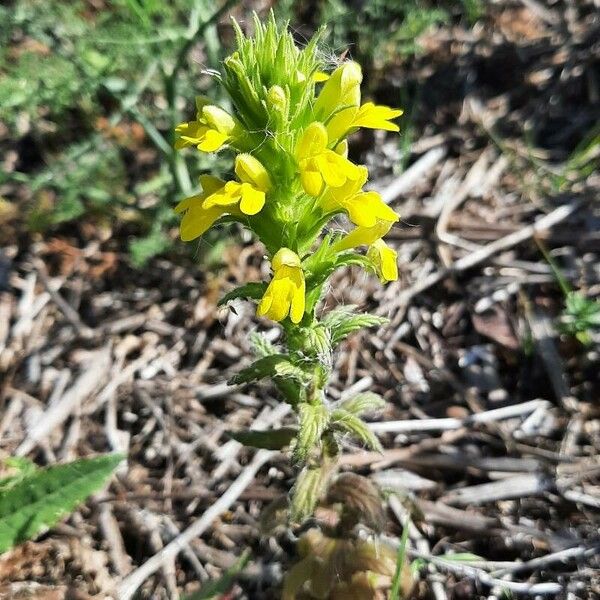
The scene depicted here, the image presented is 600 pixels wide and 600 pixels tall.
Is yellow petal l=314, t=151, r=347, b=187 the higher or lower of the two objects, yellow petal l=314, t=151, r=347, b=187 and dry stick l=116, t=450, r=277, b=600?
the higher

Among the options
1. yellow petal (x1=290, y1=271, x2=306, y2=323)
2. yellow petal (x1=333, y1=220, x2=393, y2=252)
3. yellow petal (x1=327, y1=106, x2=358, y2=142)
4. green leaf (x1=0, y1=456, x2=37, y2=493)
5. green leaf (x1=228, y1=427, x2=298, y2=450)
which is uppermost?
yellow petal (x1=327, y1=106, x2=358, y2=142)

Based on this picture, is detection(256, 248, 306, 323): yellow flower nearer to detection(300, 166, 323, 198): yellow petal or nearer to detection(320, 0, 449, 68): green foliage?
detection(300, 166, 323, 198): yellow petal

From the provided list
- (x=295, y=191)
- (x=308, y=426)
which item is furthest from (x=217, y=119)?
(x=308, y=426)

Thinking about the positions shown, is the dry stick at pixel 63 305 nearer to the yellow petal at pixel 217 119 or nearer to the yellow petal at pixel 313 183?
the yellow petal at pixel 217 119

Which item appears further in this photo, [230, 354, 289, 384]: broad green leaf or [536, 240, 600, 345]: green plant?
[536, 240, 600, 345]: green plant

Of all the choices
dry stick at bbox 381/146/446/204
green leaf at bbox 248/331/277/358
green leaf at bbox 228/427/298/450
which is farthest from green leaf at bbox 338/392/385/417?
dry stick at bbox 381/146/446/204

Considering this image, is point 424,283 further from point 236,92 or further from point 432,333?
point 236,92
